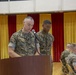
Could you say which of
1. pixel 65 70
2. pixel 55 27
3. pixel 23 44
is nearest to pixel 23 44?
pixel 23 44

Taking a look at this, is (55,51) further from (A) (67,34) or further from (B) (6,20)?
(B) (6,20)

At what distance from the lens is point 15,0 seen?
40.9 ft

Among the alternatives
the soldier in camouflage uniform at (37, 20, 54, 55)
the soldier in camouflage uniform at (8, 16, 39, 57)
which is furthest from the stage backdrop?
the soldier in camouflage uniform at (8, 16, 39, 57)

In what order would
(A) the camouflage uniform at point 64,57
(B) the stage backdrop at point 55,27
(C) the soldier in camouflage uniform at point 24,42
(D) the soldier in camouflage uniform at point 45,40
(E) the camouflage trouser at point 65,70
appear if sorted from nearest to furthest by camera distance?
(C) the soldier in camouflage uniform at point 24,42 < (D) the soldier in camouflage uniform at point 45,40 < (A) the camouflage uniform at point 64,57 < (E) the camouflage trouser at point 65,70 < (B) the stage backdrop at point 55,27

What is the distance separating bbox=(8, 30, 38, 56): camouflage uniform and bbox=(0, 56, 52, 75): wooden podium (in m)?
1.27

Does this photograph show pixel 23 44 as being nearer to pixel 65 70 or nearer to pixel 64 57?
pixel 64 57

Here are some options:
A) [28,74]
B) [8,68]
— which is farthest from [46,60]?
[8,68]

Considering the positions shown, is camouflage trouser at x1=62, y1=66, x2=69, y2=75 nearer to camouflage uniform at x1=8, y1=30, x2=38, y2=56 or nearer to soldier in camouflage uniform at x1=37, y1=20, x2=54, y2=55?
soldier in camouflage uniform at x1=37, y1=20, x2=54, y2=55

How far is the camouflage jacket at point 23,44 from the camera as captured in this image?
316 cm

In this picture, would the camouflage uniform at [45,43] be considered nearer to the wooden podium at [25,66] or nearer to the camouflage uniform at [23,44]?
the camouflage uniform at [23,44]

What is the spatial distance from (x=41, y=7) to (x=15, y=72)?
10370 mm

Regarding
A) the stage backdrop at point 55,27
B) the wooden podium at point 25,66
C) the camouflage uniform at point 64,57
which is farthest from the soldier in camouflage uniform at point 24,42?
the stage backdrop at point 55,27

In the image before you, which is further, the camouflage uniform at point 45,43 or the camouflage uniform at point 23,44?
the camouflage uniform at point 45,43

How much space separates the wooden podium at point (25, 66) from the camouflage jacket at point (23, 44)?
127 centimetres
